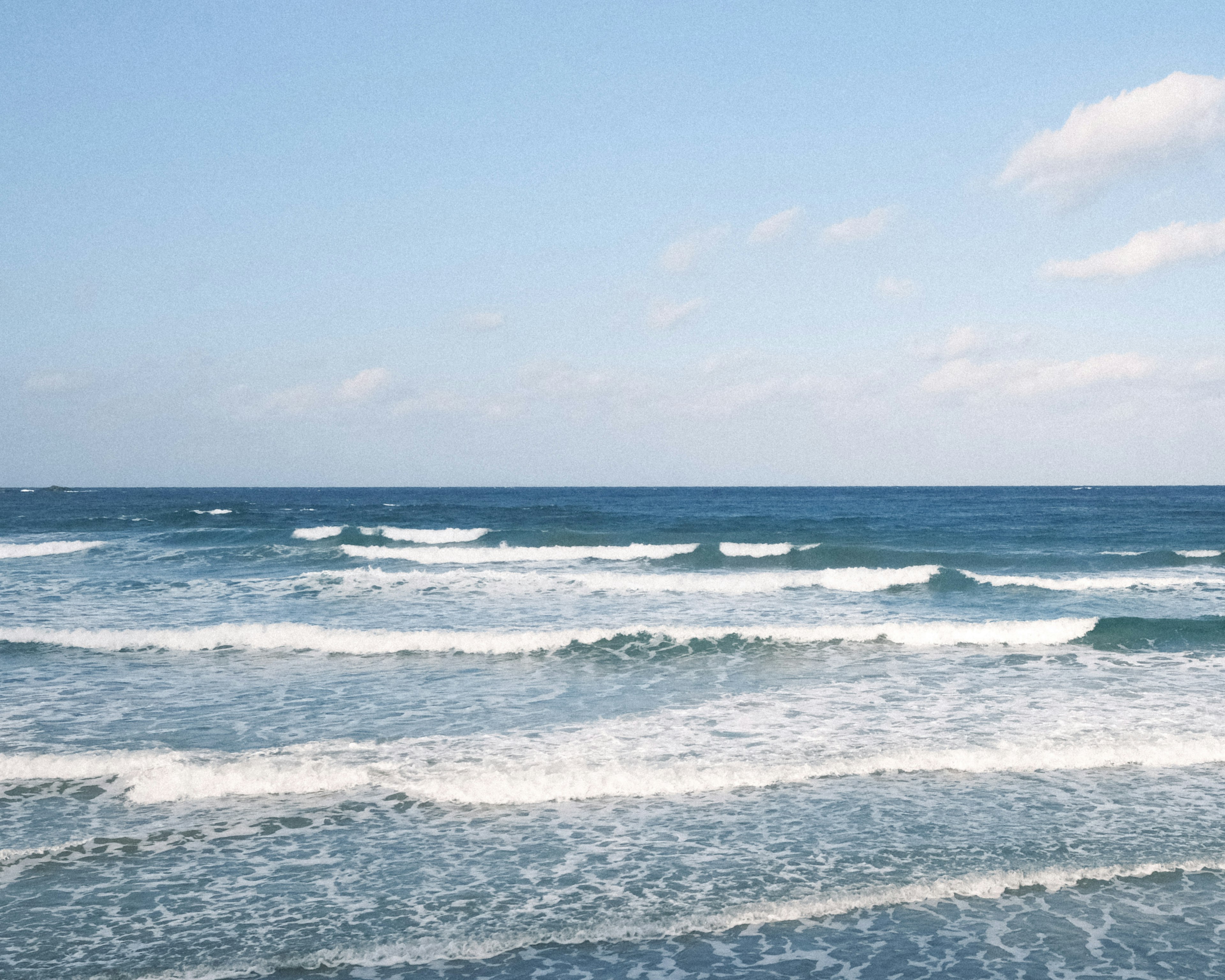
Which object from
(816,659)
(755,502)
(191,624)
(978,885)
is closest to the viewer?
(978,885)

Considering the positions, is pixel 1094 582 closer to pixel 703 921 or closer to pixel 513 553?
pixel 513 553

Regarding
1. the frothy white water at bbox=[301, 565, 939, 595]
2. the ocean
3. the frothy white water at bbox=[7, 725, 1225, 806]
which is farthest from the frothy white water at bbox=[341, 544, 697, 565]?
the frothy white water at bbox=[7, 725, 1225, 806]

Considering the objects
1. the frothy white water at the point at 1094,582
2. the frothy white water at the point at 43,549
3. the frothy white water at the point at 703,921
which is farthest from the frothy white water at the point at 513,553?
the frothy white water at the point at 703,921

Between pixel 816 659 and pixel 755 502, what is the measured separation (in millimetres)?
62832

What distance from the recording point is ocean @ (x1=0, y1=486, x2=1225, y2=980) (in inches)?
205

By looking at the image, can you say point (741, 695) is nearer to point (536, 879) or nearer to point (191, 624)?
point (536, 879)

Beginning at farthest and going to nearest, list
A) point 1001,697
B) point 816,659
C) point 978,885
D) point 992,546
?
point 992,546
point 816,659
point 1001,697
point 978,885

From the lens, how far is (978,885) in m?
5.84

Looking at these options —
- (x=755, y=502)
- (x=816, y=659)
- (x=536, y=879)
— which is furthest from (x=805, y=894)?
(x=755, y=502)

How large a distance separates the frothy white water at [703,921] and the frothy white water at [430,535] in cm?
3143

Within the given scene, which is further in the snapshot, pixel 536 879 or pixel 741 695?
pixel 741 695

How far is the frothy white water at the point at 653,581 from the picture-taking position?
2177 cm

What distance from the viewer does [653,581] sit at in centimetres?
2298

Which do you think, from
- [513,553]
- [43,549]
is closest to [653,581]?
[513,553]
